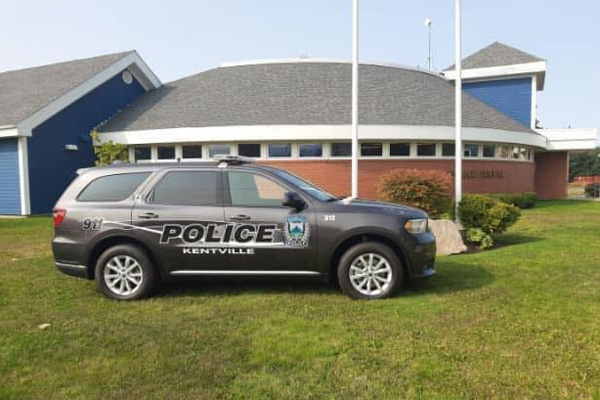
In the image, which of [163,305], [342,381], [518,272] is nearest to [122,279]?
[163,305]

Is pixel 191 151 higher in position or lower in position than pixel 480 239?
higher

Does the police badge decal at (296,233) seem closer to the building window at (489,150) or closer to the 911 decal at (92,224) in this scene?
the 911 decal at (92,224)

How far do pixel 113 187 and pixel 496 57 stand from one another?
27.1 metres

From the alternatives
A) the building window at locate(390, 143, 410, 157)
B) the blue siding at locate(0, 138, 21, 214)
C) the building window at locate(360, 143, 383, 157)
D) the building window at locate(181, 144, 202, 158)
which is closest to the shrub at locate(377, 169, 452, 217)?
the building window at locate(360, 143, 383, 157)

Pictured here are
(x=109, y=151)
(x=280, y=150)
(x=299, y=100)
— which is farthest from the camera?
(x=299, y=100)

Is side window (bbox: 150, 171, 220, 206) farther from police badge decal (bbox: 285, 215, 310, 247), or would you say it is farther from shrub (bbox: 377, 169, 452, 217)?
shrub (bbox: 377, 169, 452, 217)

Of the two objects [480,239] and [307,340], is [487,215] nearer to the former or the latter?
[480,239]

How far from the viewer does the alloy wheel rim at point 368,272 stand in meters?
5.71

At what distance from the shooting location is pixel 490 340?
169 inches

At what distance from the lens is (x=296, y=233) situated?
571cm

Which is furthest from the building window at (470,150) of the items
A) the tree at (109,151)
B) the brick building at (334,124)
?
the tree at (109,151)

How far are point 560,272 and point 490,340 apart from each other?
3656 millimetres

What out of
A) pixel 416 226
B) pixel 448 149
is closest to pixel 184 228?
pixel 416 226

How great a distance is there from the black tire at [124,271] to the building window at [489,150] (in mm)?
18789
